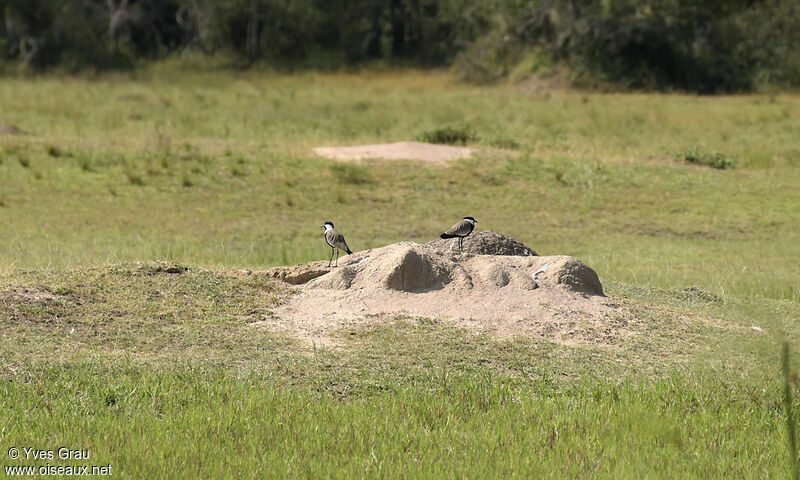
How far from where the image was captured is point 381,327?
268 inches

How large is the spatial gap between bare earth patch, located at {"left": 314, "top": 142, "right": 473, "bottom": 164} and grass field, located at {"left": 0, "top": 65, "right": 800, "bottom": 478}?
1.90 ft

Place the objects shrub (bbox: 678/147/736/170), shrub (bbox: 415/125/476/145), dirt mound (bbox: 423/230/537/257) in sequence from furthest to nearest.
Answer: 1. shrub (bbox: 415/125/476/145)
2. shrub (bbox: 678/147/736/170)
3. dirt mound (bbox: 423/230/537/257)

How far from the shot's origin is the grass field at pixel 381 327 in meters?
4.71

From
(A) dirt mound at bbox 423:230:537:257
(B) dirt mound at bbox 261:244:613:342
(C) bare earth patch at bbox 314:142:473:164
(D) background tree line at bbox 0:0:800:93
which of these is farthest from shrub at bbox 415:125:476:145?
(D) background tree line at bbox 0:0:800:93

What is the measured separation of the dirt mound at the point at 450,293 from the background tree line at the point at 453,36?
1038 inches

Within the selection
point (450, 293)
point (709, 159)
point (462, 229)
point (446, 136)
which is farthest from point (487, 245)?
point (446, 136)

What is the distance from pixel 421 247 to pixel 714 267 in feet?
15.2

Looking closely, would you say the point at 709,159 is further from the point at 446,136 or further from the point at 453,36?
the point at 453,36

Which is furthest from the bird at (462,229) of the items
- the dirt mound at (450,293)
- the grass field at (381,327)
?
the grass field at (381,327)

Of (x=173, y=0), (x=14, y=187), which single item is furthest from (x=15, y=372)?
(x=173, y=0)

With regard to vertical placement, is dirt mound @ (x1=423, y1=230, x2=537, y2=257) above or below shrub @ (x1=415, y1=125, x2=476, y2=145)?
above

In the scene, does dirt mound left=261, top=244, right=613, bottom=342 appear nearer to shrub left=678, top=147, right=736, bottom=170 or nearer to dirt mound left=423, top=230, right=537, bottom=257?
dirt mound left=423, top=230, right=537, bottom=257

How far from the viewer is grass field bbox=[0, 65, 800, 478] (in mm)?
4715

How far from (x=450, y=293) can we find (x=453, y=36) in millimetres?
36906
